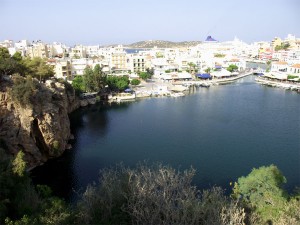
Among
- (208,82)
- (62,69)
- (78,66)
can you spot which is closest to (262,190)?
(62,69)

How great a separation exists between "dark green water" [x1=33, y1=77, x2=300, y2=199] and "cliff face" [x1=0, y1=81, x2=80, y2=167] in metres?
0.75

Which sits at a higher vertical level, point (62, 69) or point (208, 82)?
point (62, 69)

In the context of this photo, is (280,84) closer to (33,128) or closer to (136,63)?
(136,63)

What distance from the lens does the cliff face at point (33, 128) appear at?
13.6m

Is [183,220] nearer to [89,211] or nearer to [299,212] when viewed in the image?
[89,211]

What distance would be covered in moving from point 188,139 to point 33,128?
9.06 meters

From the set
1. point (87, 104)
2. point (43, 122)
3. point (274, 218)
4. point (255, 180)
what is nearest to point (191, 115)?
point (87, 104)

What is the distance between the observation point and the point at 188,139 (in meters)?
17.9

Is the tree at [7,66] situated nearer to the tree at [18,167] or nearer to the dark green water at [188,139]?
the dark green water at [188,139]

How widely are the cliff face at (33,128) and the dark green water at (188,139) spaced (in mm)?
753

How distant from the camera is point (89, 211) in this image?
7074 millimetres

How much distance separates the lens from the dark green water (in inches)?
535

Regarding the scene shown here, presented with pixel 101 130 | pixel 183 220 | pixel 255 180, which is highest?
pixel 183 220

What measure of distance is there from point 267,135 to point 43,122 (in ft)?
44.8
